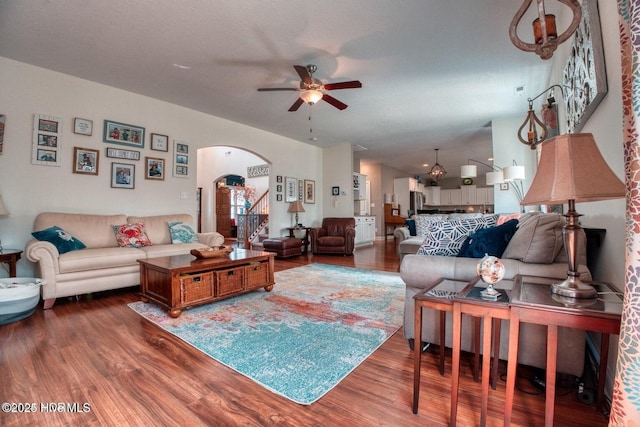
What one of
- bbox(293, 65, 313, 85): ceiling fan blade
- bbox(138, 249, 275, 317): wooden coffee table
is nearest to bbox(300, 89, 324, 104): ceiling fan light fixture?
bbox(293, 65, 313, 85): ceiling fan blade

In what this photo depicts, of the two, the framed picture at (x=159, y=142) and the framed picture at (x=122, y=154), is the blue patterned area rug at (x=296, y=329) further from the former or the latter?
the framed picture at (x=159, y=142)

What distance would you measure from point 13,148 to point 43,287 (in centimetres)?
180

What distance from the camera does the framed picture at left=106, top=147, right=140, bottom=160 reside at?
13.5 ft

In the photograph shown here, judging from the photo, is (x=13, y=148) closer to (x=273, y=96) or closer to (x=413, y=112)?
(x=273, y=96)

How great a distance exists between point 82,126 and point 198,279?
2.94m

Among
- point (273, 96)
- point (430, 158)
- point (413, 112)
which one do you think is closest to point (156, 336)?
point (273, 96)

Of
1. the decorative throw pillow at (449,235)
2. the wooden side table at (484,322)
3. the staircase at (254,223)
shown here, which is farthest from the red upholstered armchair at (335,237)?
the wooden side table at (484,322)

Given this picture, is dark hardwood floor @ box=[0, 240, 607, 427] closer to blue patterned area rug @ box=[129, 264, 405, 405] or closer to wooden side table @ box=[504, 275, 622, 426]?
blue patterned area rug @ box=[129, 264, 405, 405]

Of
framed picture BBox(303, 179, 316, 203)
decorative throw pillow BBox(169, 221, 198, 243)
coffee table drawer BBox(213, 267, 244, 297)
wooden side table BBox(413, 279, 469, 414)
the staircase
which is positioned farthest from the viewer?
the staircase

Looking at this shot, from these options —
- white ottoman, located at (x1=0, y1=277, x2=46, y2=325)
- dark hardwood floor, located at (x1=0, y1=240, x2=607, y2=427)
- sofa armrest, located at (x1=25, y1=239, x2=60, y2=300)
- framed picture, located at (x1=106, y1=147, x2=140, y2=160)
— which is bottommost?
dark hardwood floor, located at (x1=0, y1=240, x2=607, y2=427)

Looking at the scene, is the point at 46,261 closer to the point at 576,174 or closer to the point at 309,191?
the point at 576,174

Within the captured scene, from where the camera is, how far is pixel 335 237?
6.65 meters

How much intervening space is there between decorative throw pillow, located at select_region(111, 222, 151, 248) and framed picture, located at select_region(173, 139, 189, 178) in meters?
1.27

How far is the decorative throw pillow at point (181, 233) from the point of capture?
4.28 metres
